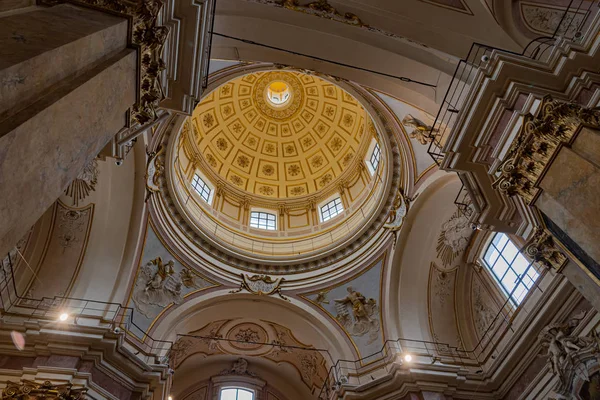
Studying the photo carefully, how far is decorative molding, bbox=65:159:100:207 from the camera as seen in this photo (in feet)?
36.6

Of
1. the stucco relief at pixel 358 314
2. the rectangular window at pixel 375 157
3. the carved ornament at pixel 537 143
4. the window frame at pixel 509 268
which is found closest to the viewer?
the carved ornament at pixel 537 143

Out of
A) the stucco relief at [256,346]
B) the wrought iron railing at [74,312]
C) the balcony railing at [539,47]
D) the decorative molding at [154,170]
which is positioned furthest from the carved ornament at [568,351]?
the decorative molding at [154,170]

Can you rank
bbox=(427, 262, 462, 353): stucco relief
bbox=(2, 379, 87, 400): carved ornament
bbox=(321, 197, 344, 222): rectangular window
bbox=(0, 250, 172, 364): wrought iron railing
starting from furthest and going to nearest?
bbox=(321, 197, 344, 222): rectangular window
bbox=(427, 262, 462, 353): stucco relief
bbox=(0, 250, 172, 364): wrought iron railing
bbox=(2, 379, 87, 400): carved ornament

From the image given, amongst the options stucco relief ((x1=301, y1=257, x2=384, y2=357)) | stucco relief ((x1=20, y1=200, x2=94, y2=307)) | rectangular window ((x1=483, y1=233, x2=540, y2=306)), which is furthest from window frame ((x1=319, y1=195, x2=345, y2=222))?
stucco relief ((x1=20, y1=200, x2=94, y2=307))

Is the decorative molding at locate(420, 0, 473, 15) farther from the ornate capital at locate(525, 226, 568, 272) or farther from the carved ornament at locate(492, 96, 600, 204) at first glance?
the ornate capital at locate(525, 226, 568, 272)

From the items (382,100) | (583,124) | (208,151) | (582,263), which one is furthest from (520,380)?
(208,151)

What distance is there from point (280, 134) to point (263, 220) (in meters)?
5.44

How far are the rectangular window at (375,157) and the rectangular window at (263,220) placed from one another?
16.8 ft

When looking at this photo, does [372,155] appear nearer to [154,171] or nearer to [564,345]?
[154,171]

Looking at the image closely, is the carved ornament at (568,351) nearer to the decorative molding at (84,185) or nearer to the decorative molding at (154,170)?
the decorative molding at (154,170)

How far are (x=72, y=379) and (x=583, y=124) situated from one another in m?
10.1

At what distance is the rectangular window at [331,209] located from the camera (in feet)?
60.4

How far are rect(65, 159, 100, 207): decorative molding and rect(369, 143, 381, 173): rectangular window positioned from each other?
10371mm

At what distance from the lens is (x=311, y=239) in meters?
17.6
